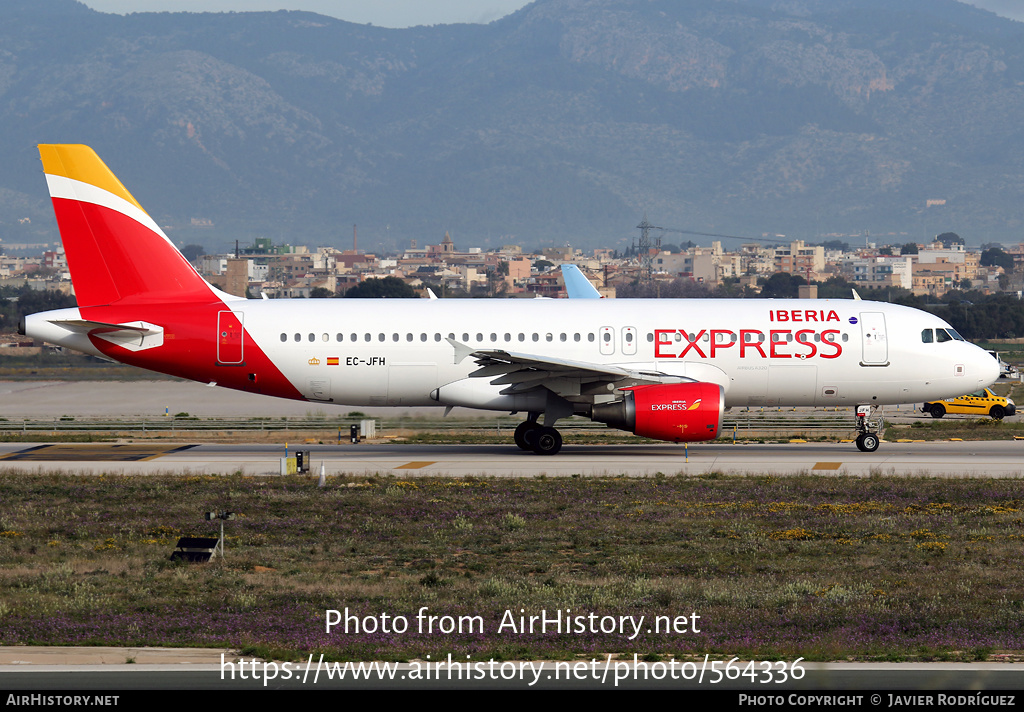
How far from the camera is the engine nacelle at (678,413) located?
1202 inches

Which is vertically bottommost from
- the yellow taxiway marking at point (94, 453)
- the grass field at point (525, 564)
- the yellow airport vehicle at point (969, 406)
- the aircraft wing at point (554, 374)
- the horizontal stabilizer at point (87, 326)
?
the grass field at point (525, 564)

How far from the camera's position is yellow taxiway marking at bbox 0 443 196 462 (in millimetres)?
33188

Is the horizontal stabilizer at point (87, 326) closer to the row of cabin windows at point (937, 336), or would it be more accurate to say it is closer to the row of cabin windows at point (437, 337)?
the row of cabin windows at point (437, 337)

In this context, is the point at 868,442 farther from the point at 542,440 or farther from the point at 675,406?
the point at 542,440

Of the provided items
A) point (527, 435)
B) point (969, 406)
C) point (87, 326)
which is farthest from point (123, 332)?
point (969, 406)

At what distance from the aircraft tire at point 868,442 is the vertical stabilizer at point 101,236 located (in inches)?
798

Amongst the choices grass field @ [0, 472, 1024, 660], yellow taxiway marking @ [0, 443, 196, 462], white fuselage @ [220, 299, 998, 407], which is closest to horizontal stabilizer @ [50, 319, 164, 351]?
white fuselage @ [220, 299, 998, 407]

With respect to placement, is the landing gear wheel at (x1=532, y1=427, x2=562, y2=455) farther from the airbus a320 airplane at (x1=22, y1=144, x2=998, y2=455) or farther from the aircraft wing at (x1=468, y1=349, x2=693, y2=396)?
the aircraft wing at (x1=468, y1=349, x2=693, y2=396)

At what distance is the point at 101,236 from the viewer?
3203cm

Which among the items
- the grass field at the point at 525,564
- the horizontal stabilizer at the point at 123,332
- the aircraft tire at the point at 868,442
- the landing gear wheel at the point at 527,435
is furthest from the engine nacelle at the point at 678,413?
the horizontal stabilizer at the point at 123,332

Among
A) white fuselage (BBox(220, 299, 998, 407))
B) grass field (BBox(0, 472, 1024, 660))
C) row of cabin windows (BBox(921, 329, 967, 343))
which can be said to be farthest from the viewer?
row of cabin windows (BBox(921, 329, 967, 343))

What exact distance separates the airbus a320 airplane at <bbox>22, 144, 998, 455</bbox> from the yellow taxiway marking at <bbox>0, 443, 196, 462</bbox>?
3045 mm
